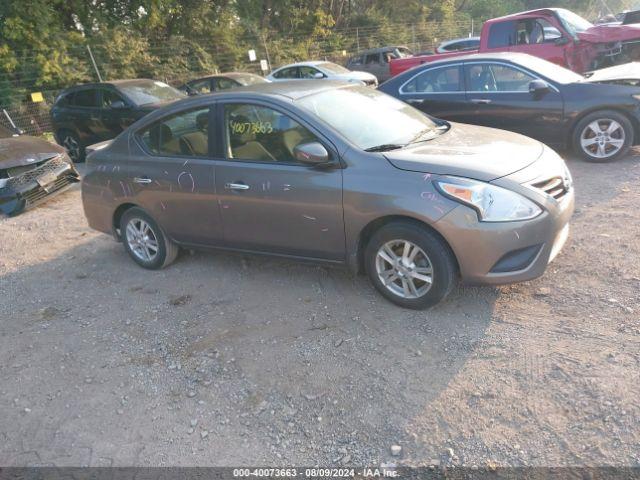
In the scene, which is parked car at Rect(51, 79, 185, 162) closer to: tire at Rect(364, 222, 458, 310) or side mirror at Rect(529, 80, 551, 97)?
side mirror at Rect(529, 80, 551, 97)

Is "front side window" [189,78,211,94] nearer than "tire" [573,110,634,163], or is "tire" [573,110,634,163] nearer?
"tire" [573,110,634,163]

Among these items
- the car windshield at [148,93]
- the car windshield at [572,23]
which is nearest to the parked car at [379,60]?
the car windshield at [572,23]

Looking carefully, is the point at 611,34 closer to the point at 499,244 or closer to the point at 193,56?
the point at 499,244

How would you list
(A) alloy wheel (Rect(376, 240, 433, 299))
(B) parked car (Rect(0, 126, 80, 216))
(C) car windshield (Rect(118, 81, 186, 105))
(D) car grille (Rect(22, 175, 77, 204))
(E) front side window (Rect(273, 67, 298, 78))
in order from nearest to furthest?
(A) alloy wheel (Rect(376, 240, 433, 299)) → (B) parked car (Rect(0, 126, 80, 216)) → (D) car grille (Rect(22, 175, 77, 204)) → (C) car windshield (Rect(118, 81, 186, 105)) → (E) front side window (Rect(273, 67, 298, 78))

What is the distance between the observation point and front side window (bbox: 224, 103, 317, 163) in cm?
393

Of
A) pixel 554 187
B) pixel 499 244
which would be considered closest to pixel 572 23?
pixel 554 187

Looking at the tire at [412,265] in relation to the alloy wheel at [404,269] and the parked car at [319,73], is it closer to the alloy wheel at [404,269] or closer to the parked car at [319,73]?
the alloy wheel at [404,269]

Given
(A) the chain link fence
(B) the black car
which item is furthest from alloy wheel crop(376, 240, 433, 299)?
(A) the chain link fence

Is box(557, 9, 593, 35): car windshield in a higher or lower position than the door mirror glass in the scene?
higher

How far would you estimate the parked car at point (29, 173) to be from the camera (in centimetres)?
736

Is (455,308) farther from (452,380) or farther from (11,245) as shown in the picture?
(11,245)

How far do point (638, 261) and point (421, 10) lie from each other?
31170mm

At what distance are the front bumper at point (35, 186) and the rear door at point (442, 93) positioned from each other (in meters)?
5.45

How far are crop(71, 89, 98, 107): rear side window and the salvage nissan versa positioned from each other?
6196 millimetres
